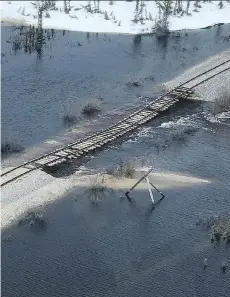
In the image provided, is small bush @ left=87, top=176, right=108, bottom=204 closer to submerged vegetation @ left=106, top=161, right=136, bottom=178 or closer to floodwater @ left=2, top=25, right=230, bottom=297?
floodwater @ left=2, top=25, right=230, bottom=297

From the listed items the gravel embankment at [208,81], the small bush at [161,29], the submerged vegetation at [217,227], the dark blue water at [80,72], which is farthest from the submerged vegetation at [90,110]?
the small bush at [161,29]

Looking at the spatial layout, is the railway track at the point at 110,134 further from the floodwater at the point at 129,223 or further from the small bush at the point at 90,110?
the small bush at the point at 90,110

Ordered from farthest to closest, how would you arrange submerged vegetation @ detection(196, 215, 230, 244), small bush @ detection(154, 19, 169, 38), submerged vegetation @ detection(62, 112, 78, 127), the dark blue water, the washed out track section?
small bush @ detection(154, 19, 169, 38) < the dark blue water < submerged vegetation @ detection(62, 112, 78, 127) < the washed out track section < submerged vegetation @ detection(196, 215, 230, 244)

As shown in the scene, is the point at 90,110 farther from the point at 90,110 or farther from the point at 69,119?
the point at 69,119

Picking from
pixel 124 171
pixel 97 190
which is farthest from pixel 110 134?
pixel 97 190

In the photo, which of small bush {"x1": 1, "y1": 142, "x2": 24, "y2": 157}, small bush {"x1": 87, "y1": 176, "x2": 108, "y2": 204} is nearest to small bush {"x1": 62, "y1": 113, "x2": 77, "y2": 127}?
small bush {"x1": 1, "y1": 142, "x2": 24, "y2": 157}

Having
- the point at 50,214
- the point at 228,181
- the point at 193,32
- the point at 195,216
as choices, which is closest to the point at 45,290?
the point at 50,214
